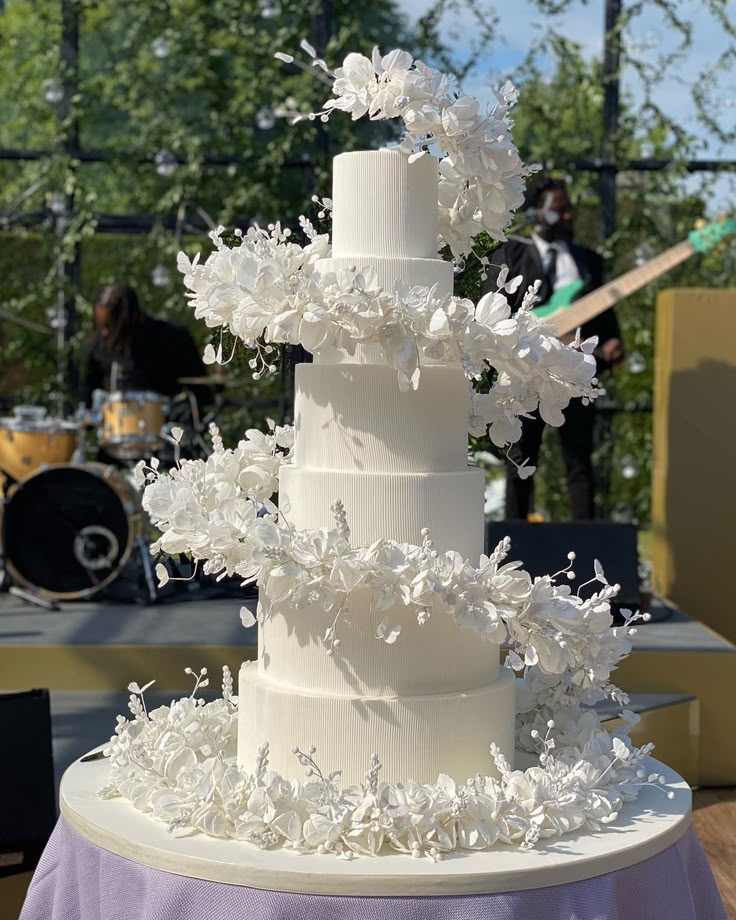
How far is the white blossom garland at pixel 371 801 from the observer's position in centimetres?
179

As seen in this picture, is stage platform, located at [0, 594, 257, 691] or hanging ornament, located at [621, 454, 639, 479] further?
hanging ornament, located at [621, 454, 639, 479]

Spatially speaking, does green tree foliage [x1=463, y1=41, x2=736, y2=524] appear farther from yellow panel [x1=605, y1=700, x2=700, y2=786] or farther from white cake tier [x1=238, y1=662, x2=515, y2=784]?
white cake tier [x1=238, y1=662, x2=515, y2=784]

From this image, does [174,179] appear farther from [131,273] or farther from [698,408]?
[698,408]

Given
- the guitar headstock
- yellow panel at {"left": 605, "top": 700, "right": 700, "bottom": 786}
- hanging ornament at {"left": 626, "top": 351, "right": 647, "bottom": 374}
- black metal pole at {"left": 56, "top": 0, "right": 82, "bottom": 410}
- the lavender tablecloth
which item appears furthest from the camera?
black metal pole at {"left": 56, "top": 0, "right": 82, "bottom": 410}

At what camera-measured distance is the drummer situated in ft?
19.2

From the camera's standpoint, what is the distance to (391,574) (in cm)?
185

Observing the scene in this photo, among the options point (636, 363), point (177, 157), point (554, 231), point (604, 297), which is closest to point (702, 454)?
point (604, 297)

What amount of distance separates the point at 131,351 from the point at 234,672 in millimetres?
2156

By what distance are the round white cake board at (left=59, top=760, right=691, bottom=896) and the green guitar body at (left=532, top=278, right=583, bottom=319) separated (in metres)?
3.68

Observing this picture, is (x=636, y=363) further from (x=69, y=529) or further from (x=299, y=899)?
(x=299, y=899)

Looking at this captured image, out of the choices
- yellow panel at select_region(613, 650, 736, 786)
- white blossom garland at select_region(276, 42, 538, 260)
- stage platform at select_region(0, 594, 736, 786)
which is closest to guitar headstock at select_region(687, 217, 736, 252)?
stage platform at select_region(0, 594, 736, 786)

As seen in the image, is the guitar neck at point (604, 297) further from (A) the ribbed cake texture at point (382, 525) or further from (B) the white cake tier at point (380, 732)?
(B) the white cake tier at point (380, 732)

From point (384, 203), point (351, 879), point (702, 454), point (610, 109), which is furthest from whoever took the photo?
point (610, 109)

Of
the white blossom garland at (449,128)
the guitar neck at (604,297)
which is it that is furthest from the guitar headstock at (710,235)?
the white blossom garland at (449,128)
